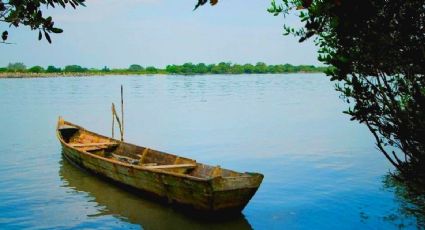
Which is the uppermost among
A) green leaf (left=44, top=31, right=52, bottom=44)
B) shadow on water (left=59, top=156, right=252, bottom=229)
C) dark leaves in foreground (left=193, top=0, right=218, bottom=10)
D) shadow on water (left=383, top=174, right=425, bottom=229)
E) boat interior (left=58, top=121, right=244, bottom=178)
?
dark leaves in foreground (left=193, top=0, right=218, bottom=10)

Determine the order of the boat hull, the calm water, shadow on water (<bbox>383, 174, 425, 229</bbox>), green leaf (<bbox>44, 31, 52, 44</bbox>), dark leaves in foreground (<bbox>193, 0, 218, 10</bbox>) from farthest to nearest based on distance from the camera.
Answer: the calm water, shadow on water (<bbox>383, 174, 425, 229</bbox>), the boat hull, green leaf (<bbox>44, 31, 52, 44</bbox>), dark leaves in foreground (<bbox>193, 0, 218, 10</bbox>)

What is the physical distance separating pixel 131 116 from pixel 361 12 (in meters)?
30.6

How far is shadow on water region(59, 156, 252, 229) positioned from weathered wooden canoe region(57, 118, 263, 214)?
36cm

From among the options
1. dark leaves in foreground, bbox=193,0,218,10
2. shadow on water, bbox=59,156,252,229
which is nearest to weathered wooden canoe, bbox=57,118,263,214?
shadow on water, bbox=59,156,252,229

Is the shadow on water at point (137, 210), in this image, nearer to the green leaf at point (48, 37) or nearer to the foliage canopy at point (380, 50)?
the foliage canopy at point (380, 50)

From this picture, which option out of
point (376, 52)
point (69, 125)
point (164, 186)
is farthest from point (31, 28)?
point (69, 125)

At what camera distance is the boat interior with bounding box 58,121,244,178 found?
1139cm

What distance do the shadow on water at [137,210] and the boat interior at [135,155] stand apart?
104 centimetres

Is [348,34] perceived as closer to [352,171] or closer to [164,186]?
[164,186]

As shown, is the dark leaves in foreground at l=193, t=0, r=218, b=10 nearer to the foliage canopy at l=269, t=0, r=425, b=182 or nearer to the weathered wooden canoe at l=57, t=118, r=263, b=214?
the foliage canopy at l=269, t=0, r=425, b=182

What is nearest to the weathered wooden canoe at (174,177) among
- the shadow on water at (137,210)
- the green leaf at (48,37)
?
the shadow on water at (137,210)

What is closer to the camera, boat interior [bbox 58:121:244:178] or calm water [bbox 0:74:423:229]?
calm water [bbox 0:74:423:229]

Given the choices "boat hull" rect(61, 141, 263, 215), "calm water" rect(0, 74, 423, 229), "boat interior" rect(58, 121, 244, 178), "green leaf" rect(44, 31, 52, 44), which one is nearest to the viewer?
"green leaf" rect(44, 31, 52, 44)

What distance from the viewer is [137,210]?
11.2 meters
